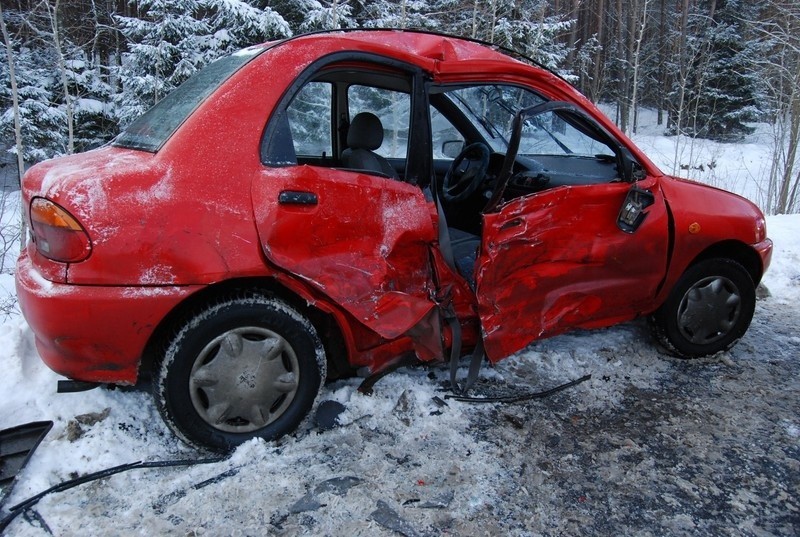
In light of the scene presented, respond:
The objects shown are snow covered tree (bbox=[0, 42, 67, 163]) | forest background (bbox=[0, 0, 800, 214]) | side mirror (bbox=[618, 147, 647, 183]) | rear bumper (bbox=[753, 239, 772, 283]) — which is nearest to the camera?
side mirror (bbox=[618, 147, 647, 183])

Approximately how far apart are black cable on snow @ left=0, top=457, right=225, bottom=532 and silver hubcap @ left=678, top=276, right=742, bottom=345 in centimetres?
313

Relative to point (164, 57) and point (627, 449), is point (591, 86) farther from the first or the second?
point (627, 449)

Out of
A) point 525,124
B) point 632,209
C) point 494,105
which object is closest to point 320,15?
point 494,105

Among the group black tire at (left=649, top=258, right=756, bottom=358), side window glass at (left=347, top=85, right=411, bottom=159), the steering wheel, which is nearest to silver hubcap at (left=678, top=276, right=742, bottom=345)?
black tire at (left=649, top=258, right=756, bottom=358)

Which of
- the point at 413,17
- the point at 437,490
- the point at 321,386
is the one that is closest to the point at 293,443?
the point at 321,386

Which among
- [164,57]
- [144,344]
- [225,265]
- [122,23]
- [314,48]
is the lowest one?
[144,344]

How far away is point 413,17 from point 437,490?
48.4 ft

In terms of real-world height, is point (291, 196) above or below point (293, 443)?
above

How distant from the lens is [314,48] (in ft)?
8.62

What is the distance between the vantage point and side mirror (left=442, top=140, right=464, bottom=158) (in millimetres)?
4422

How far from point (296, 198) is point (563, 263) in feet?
5.46

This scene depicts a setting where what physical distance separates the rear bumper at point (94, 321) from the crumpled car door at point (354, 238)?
0.49 meters

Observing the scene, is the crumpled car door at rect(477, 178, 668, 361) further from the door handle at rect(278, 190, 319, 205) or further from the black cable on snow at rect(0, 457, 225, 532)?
the black cable on snow at rect(0, 457, 225, 532)

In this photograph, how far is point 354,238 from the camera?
261cm
